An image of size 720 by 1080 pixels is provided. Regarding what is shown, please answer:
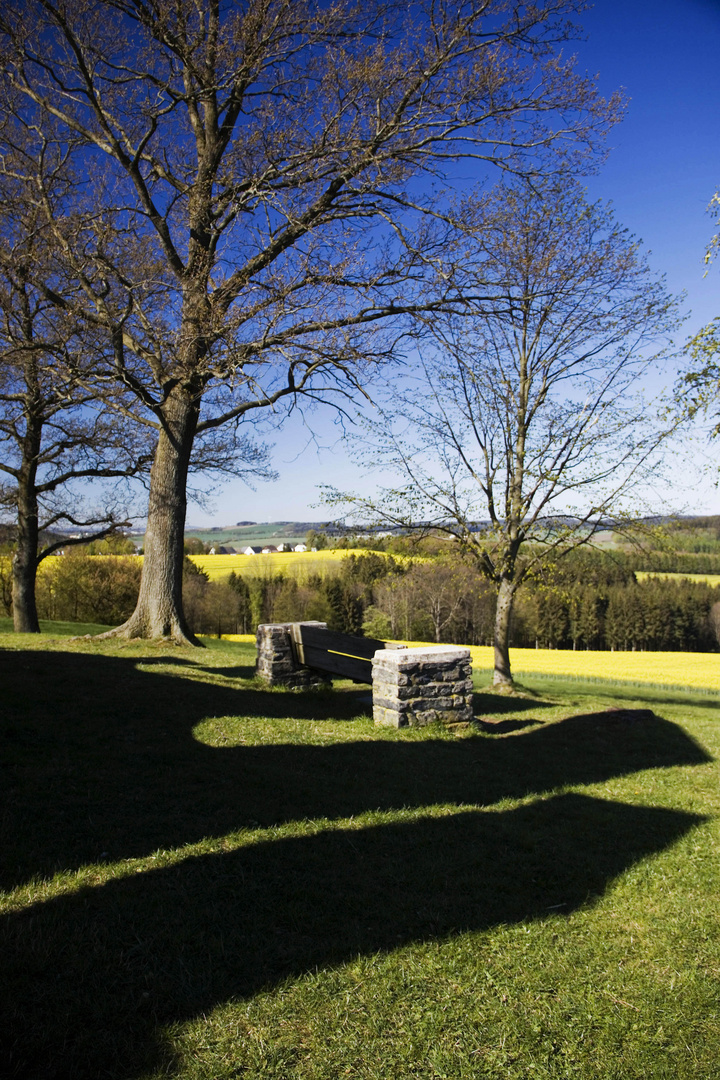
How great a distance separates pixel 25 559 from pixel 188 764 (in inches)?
644

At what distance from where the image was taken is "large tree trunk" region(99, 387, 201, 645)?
1388 cm

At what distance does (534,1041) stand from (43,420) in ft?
65.4

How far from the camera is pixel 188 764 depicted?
6.05 metres

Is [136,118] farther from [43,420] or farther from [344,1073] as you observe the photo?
[344,1073]

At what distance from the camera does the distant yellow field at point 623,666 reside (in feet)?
86.5

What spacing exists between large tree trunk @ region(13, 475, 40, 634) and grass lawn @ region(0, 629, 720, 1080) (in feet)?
44.6

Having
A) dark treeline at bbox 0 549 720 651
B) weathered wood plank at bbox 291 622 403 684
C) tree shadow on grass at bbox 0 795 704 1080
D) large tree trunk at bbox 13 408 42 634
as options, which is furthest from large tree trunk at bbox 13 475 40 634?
dark treeline at bbox 0 549 720 651

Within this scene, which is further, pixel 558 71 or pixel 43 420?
pixel 43 420

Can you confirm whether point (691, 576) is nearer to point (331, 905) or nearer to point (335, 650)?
point (335, 650)

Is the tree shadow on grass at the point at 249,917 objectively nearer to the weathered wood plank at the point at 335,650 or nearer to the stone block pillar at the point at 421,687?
the stone block pillar at the point at 421,687

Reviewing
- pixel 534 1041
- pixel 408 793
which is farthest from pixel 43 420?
pixel 534 1041

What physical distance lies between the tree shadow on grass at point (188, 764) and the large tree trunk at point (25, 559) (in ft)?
37.8

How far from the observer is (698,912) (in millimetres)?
4426

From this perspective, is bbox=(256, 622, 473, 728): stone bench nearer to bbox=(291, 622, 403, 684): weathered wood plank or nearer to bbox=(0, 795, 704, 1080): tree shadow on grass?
bbox=(291, 622, 403, 684): weathered wood plank
